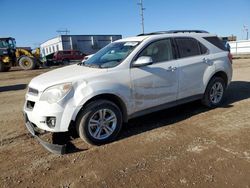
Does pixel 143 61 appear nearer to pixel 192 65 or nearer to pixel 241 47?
pixel 192 65

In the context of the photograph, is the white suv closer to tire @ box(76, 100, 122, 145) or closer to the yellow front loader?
tire @ box(76, 100, 122, 145)

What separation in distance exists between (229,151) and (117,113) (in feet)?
6.20

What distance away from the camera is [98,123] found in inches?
170

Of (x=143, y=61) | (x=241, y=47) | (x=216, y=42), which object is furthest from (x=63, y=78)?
(x=241, y=47)

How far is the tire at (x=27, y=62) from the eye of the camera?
22.4 metres

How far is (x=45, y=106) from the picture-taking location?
400cm

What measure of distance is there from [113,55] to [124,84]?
802mm

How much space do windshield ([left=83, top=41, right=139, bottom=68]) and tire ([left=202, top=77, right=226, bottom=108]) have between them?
2193 mm

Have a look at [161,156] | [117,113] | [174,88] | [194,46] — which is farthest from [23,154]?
[194,46]

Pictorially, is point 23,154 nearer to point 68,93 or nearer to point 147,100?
point 68,93

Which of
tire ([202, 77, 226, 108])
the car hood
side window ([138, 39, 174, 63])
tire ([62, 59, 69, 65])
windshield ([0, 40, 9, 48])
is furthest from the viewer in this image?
tire ([62, 59, 69, 65])

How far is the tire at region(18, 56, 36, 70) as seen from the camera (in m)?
22.4

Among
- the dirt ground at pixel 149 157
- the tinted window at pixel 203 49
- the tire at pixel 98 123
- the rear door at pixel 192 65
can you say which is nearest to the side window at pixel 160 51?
the rear door at pixel 192 65

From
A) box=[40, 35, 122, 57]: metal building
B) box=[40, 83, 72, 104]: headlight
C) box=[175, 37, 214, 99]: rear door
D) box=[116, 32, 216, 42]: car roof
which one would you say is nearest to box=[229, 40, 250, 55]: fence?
box=[40, 35, 122, 57]: metal building
